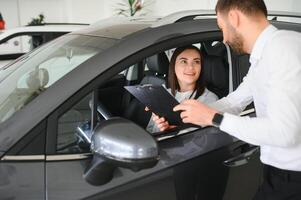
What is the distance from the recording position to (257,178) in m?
1.89

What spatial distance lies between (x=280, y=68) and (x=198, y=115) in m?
0.32

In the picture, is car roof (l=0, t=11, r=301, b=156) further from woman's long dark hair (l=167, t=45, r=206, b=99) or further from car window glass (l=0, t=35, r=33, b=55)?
car window glass (l=0, t=35, r=33, b=55)

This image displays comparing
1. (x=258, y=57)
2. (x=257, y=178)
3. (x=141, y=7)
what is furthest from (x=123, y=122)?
(x=141, y=7)

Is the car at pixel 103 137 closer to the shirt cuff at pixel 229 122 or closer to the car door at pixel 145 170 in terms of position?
the car door at pixel 145 170

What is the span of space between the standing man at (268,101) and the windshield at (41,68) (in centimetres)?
51

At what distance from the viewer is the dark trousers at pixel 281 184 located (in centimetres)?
151

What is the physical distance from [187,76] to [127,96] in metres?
0.36

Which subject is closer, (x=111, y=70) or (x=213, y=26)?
(x=111, y=70)

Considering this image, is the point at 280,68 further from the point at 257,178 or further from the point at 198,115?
the point at 257,178

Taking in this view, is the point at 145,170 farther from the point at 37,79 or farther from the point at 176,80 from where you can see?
the point at 176,80

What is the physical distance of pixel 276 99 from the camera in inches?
49.9

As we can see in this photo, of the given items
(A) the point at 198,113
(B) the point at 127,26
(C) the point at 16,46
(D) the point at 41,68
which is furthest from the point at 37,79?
(C) the point at 16,46

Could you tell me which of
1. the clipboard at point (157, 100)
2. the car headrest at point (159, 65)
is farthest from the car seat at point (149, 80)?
the clipboard at point (157, 100)

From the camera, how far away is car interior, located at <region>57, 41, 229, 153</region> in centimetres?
148
